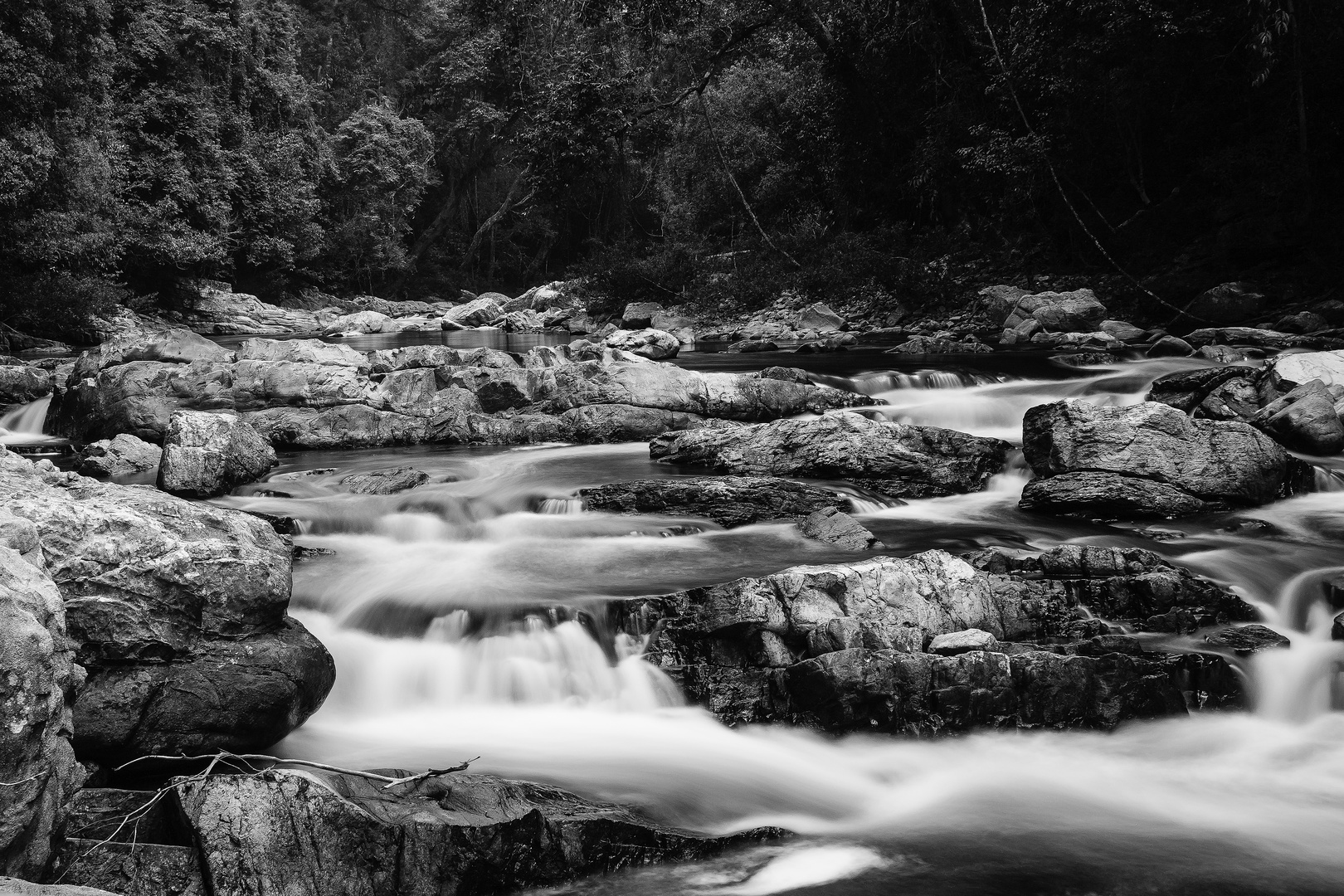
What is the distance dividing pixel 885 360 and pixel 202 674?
42.7 feet

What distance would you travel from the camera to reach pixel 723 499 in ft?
23.5

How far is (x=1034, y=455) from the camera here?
7902 mm

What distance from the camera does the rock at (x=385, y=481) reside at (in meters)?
8.09

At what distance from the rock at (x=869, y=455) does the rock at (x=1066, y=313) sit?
31.3 ft

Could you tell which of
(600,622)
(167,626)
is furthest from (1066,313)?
(167,626)

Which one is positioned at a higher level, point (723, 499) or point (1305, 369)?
point (1305, 369)

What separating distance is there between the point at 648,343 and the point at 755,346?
2.07m

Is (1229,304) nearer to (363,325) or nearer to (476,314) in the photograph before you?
(476,314)

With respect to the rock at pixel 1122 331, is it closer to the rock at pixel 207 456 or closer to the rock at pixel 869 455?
the rock at pixel 869 455

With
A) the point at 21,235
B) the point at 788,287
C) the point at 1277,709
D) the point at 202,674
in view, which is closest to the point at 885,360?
the point at 788,287

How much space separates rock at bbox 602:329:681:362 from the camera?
1844 cm

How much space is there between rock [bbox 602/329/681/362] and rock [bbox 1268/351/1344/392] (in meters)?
10.4

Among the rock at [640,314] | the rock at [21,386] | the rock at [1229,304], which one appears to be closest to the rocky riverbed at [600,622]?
the rock at [21,386]

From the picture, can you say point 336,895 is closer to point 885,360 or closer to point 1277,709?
point 1277,709
